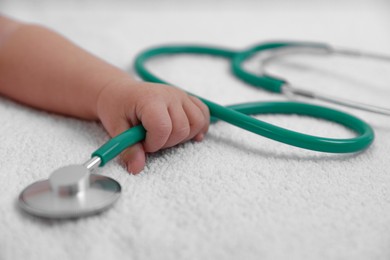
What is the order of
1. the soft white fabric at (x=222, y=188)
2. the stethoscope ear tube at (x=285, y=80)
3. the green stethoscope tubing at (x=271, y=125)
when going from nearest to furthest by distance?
the soft white fabric at (x=222, y=188) → the green stethoscope tubing at (x=271, y=125) → the stethoscope ear tube at (x=285, y=80)

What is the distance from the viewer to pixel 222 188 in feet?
1.82

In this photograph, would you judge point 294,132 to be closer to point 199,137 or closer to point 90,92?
point 199,137

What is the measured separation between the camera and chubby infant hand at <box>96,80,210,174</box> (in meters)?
0.58

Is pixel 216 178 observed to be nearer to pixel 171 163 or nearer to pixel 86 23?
pixel 171 163

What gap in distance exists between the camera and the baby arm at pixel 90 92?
1.94ft

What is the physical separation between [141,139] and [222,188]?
0.12 m

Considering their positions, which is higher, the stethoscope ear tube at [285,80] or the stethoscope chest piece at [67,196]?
the stethoscope ear tube at [285,80]

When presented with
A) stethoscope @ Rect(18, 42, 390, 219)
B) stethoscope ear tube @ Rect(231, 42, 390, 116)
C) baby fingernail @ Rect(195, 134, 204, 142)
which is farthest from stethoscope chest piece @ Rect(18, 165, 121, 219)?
stethoscope ear tube @ Rect(231, 42, 390, 116)

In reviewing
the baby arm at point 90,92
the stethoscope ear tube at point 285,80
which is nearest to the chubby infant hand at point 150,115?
the baby arm at point 90,92

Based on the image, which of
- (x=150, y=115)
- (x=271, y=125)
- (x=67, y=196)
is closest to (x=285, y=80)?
(x=271, y=125)

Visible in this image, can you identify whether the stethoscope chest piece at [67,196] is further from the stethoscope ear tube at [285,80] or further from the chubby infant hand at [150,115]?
the stethoscope ear tube at [285,80]

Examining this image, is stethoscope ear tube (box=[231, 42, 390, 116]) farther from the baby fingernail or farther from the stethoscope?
the baby fingernail

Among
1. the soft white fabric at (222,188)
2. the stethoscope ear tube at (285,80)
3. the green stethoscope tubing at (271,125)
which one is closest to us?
the soft white fabric at (222,188)

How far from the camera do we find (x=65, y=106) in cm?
71
